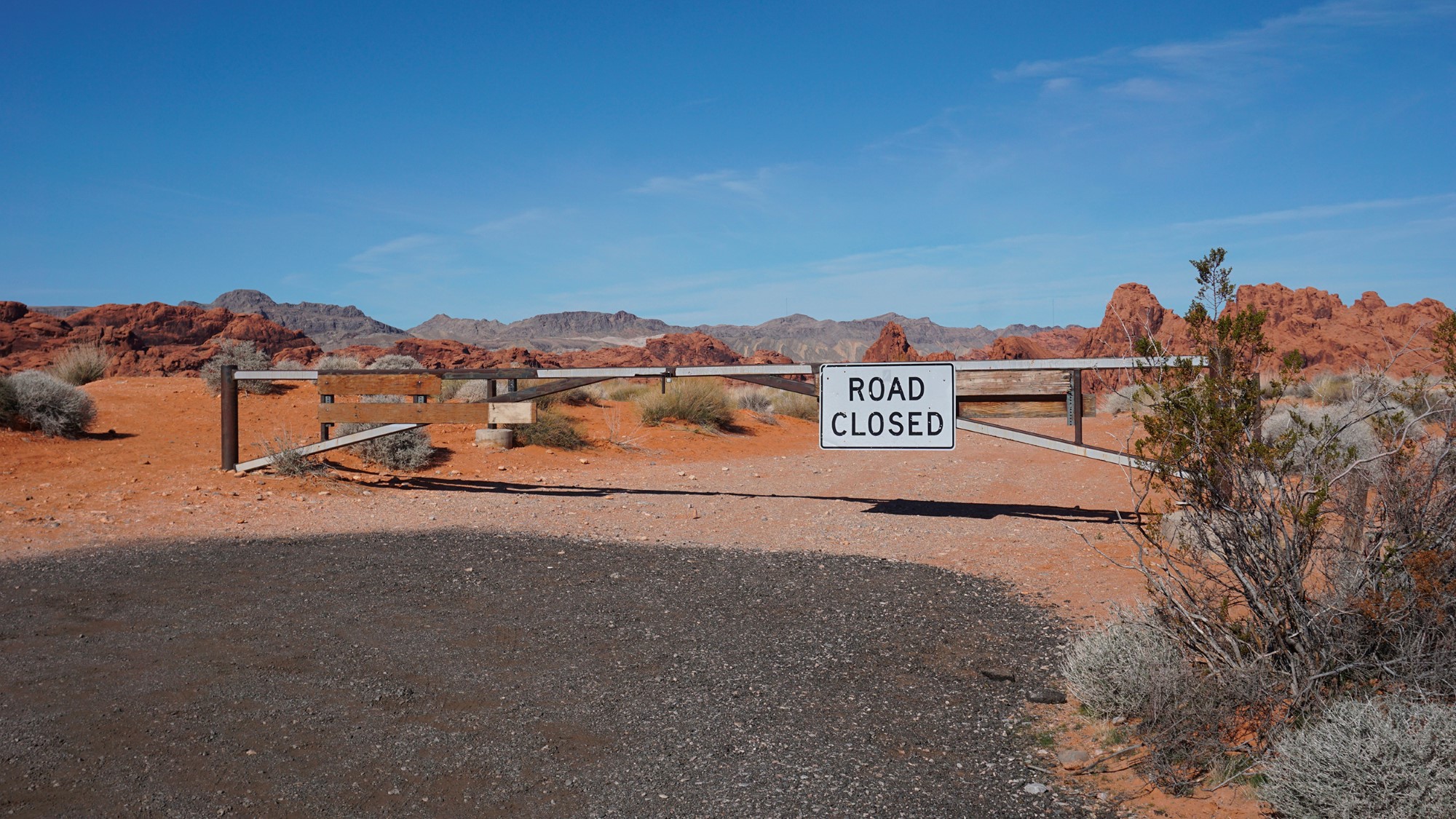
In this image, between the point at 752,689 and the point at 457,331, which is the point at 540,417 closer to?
the point at 752,689

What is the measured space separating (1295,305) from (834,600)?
59530 mm

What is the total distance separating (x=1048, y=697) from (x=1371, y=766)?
162 cm

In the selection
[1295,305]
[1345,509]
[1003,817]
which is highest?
[1295,305]

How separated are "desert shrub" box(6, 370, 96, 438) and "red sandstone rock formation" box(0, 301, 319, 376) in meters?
24.2

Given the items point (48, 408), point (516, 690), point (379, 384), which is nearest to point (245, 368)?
point (48, 408)

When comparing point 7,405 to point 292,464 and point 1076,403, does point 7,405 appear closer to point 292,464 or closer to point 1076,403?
point 292,464

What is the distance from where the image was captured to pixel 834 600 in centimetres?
621

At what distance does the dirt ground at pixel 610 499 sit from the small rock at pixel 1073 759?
0.20 meters

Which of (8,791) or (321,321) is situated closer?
(8,791)

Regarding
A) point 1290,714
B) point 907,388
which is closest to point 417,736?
point 1290,714

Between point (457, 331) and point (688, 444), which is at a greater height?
point (457, 331)

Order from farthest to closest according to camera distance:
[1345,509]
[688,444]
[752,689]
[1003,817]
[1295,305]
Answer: [1295,305], [688,444], [752,689], [1345,509], [1003,817]

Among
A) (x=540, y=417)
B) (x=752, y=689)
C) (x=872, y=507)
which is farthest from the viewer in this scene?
(x=540, y=417)

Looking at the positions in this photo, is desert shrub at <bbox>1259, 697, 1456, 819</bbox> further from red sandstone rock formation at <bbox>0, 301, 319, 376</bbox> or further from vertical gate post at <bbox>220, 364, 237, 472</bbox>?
red sandstone rock formation at <bbox>0, 301, 319, 376</bbox>
